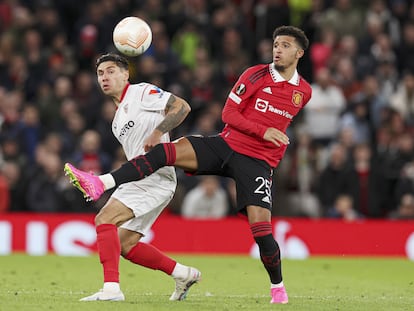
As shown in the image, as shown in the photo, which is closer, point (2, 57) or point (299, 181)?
point (299, 181)

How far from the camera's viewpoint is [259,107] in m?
10.0

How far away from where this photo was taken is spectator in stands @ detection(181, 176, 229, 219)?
17.7m

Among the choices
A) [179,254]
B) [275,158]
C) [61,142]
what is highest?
[275,158]

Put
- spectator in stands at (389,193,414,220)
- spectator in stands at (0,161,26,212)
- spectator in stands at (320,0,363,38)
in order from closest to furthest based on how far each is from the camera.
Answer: spectator in stands at (389,193,414,220)
spectator in stands at (0,161,26,212)
spectator in stands at (320,0,363,38)

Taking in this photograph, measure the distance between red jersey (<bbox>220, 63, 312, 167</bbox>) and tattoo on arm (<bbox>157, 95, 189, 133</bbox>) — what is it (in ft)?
1.43

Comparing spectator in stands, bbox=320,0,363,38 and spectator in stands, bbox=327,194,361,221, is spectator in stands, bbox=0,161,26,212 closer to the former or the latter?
spectator in stands, bbox=327,194,361,221

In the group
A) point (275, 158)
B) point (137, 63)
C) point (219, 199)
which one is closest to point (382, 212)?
point (219, 199)

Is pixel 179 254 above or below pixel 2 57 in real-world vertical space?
below

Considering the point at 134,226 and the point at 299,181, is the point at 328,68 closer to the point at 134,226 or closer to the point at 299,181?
the point at 299,181

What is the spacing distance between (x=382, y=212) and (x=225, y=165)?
29.2ft

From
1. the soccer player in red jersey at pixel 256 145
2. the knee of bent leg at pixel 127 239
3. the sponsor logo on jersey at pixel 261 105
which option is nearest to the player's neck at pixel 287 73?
the soccer player in red jersey at pixel 256 145

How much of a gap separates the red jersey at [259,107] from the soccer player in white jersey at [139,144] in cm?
48

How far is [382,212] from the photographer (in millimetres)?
18375

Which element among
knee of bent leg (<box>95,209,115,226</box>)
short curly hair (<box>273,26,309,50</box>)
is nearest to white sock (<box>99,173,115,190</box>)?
knee of bent leg (<box>95,209,115,226</box>)
